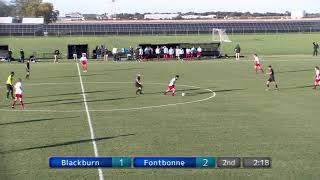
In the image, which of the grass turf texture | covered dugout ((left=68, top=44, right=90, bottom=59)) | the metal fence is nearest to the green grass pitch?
covered dugout ((left=68, top=44, right=90, bottom=59))

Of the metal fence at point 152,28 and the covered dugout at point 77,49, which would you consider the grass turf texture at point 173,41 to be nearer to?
the metal fence at point 152,28

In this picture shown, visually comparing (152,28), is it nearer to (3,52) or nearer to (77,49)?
(77,49)

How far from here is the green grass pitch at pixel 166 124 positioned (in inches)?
719

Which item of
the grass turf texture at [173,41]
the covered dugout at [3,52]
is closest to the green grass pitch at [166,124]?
the covered dugout at [3,52]

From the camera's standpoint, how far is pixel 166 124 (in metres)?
26.2

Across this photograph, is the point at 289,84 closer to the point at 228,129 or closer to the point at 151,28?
the point at 228,129

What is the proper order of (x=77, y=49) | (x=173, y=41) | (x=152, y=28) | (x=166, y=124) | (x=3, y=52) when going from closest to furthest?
(x=166, y=124)
(x=3, y=52)
(x=77, y=49)
(x=173, y=41)
(x=152, y=28)

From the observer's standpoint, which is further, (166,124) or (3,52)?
(3,52)

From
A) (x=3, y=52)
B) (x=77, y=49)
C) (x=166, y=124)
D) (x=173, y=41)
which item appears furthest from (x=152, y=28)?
(x=166, y=124)

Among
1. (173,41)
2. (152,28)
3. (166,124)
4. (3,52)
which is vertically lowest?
(173,41)

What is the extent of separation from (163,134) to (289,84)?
70.1 feet

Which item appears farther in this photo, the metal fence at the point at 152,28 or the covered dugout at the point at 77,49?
the metal fence at the point at 152,28

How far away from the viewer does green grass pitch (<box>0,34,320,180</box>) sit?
59.9 feet

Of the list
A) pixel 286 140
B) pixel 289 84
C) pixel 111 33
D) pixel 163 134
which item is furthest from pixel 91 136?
pixel 111 33
